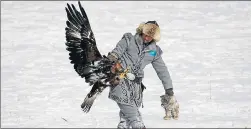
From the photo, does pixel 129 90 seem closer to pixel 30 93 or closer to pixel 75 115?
pixel 75 115

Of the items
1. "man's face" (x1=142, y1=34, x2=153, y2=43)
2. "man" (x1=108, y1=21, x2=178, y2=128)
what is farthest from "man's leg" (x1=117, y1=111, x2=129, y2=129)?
"man's face" (x1=142, y1=34, x2=153, y2=43)

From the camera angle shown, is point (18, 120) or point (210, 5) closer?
point (18, 120)

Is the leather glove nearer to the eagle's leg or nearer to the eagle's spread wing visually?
the eagle's leg

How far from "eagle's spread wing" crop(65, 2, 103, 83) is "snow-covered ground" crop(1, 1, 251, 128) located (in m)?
1.50

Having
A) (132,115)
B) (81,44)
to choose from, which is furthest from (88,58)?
(132,115)

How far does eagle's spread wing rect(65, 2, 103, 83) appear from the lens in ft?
22.1

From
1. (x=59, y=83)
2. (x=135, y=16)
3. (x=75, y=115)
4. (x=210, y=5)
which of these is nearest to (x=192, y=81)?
(x=59, y=83)

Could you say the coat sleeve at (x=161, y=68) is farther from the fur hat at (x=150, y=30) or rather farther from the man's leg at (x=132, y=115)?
the man's leg at (x=132, y=115)

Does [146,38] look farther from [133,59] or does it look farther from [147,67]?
[147,67]

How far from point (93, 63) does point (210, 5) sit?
15.2 m

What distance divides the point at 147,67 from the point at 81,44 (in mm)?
6584

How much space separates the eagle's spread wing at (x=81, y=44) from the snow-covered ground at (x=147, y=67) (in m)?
1.50

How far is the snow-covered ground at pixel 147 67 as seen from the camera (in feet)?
29.1

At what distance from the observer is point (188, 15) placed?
19562 millimetres
